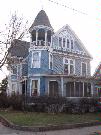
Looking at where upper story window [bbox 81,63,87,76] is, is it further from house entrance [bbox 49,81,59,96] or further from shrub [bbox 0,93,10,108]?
shrub [bbox 0,93,10,108]

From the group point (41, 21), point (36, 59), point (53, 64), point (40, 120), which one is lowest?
point (40, 120)

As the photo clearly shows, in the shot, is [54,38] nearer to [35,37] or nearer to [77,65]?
[35,37]

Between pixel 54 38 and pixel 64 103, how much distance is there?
11.4 m

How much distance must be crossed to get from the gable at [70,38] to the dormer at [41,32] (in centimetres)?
131

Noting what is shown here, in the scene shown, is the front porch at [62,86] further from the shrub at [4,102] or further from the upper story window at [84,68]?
the shrub at [4,102]

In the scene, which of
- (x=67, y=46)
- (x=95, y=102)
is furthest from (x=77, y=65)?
(x=95, y=102)

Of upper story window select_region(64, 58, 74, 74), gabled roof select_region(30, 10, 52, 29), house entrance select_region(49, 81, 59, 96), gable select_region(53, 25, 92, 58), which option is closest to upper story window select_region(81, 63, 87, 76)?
gable select_region(53, 25, 92, 58)

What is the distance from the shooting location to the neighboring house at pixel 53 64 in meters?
25.7

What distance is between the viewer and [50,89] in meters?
26.4

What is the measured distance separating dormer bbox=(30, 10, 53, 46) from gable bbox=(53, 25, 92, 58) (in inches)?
51.7

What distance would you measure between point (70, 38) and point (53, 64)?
5.28 m

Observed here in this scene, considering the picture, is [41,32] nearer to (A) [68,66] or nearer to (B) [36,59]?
(B) [36,59]

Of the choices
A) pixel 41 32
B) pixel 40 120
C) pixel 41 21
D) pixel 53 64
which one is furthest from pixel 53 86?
pixel 40 120

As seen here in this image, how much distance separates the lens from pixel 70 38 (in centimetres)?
3080
